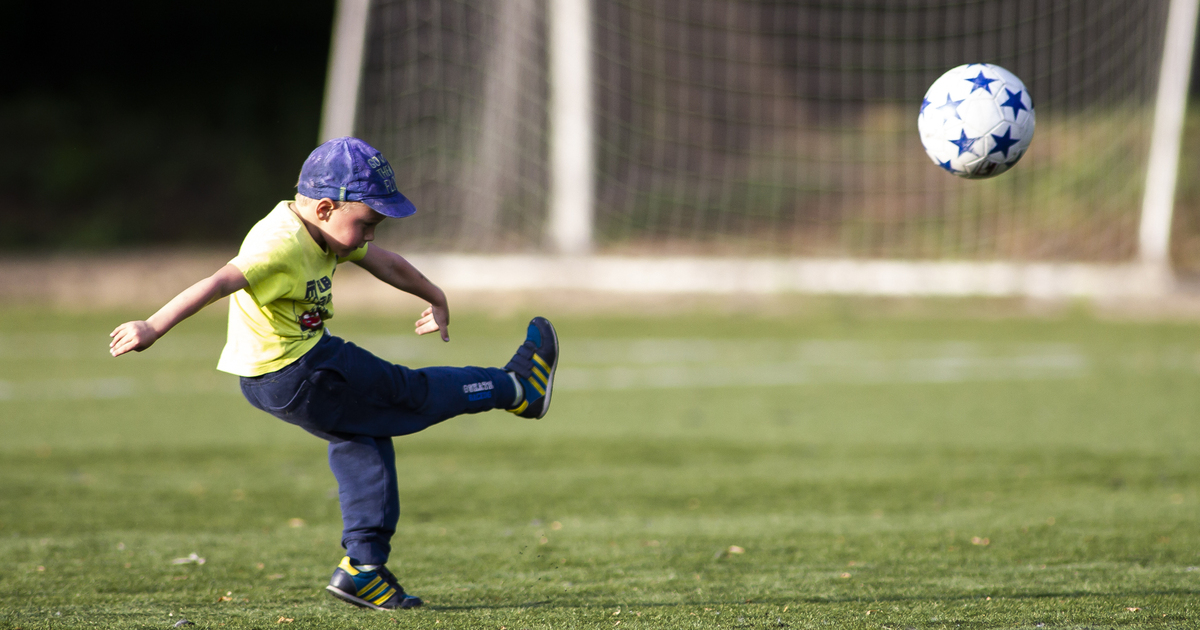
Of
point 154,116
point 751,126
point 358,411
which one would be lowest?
point 358,411

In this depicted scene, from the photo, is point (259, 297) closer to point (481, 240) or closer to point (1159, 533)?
point (1159, 533)

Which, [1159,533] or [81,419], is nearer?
[1159,533]

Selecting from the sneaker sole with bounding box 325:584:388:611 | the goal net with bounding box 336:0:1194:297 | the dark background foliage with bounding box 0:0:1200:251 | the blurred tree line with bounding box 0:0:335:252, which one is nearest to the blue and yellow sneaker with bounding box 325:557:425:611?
the sneaker sole with bounding box 325:584:388:611

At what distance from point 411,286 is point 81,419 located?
170 inches

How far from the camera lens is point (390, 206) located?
3.24 m

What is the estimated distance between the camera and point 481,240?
517 inches

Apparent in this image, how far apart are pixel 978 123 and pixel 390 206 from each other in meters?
2.14

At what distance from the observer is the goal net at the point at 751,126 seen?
1252 centimetres

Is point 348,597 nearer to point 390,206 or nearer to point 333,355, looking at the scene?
point 333,355

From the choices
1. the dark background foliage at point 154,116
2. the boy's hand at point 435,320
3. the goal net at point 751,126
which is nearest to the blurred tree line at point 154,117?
the dark background foliage at point 154,116

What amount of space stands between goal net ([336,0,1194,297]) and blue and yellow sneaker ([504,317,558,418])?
8257 millimetres

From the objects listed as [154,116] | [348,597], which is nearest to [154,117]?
[154,116]

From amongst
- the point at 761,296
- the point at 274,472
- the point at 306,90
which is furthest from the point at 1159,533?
the point at 306,90

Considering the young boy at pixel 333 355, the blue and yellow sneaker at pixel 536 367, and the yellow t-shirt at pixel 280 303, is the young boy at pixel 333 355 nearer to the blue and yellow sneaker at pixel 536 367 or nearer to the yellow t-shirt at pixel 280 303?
the yellow t-shirt at pixel 280 303
